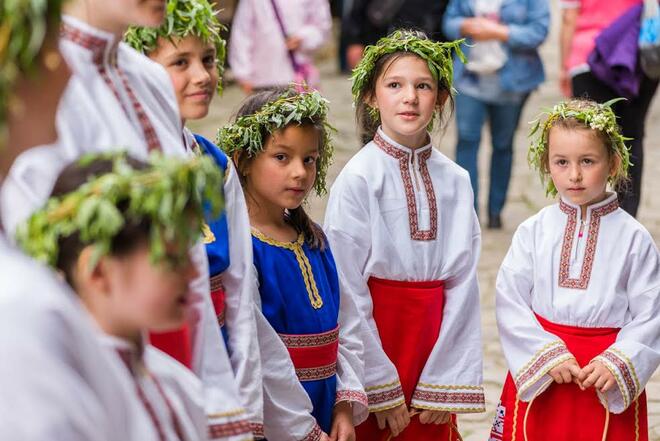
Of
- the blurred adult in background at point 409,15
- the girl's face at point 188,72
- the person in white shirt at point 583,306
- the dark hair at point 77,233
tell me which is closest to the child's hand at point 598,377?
the person in white shirt at point 583,306

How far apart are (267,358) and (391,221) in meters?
0.73

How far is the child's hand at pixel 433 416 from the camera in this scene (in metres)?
4.07

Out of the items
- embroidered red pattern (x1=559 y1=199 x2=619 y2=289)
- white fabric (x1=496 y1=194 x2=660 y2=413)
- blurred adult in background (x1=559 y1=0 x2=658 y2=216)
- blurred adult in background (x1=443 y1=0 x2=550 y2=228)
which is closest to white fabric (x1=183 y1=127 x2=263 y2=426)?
white fabric (x1=496 y1=194 x2=660 y2=413)

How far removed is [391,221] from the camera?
4012 mm

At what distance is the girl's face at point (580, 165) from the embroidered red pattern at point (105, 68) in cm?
177

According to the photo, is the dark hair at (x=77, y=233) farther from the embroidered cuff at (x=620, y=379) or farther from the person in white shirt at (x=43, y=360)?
the embroidered cuff at (x=620, y=379)

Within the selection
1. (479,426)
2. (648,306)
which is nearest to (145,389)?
(648,306)

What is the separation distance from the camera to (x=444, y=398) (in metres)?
4.06

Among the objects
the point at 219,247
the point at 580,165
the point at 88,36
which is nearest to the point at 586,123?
the point at 580,165

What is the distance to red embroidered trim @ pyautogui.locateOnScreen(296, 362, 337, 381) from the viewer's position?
3699 millimetres

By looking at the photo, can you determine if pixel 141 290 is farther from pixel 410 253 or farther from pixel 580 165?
pixel 580 165

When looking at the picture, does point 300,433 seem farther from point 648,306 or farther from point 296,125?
point 648,306

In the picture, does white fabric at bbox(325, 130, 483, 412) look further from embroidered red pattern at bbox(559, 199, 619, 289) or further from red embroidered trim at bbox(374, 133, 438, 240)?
embroidered red pattern at bbox(559, 199, 619, 289)

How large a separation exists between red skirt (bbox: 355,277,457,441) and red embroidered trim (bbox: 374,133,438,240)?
17 centimetres
